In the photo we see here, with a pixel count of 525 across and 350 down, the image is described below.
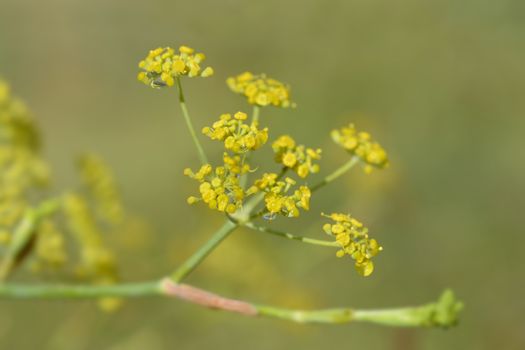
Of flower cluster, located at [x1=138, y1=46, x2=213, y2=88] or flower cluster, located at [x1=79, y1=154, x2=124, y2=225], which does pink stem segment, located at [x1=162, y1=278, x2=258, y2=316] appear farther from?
flower cluster, located at [x1=79, y1=154, x2=124, y2=225]

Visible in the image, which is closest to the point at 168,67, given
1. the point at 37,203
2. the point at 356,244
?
the point at 356,244

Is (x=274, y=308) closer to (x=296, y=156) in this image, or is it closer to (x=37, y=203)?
(x=296, y=156)

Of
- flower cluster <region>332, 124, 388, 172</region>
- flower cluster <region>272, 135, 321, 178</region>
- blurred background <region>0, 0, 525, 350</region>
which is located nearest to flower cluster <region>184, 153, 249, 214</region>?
flower cluster <region>272, 135, 321, 178</region>

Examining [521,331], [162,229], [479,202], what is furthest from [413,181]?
[521,331]

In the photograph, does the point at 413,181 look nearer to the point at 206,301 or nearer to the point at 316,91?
the point at 316,91

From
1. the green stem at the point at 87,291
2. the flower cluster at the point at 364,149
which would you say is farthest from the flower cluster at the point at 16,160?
the flower cluster at the point at 364,149

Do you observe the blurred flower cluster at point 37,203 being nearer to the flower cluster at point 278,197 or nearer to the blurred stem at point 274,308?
the blurred stem at point 274,308

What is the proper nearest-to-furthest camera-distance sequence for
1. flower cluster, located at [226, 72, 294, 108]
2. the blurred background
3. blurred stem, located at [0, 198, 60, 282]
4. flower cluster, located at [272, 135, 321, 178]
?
flower cluster, located at [272, 135, 321, 178] → flower cluster, located at [226, 72, 294, 108] → blurred stem, located at [0, 198, 60, 282] → the blurred background
